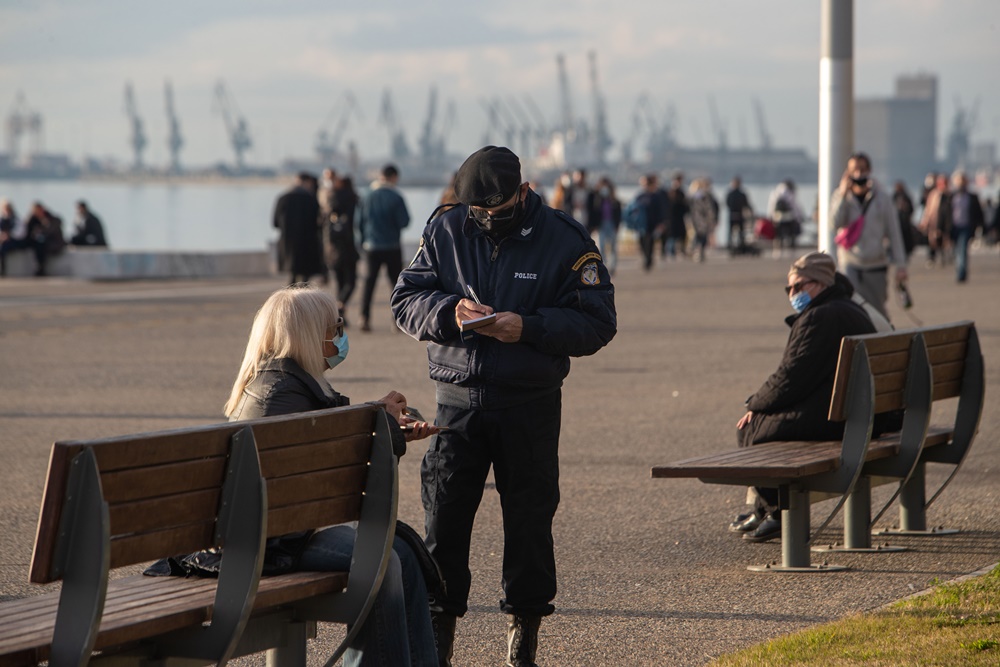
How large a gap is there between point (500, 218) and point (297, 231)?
38.7ft

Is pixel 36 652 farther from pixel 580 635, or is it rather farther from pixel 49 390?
pixel 49 390

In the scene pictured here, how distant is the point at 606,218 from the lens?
2577cm

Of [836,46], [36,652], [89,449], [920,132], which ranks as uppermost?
[836,46]

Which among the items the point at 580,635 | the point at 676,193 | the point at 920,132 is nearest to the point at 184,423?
the point at 580,635

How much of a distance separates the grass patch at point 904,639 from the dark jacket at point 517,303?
3.30ft

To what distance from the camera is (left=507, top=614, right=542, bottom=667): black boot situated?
4.31m

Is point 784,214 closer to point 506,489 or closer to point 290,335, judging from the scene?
point 506,489

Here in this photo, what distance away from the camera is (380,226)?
14734 millimetres

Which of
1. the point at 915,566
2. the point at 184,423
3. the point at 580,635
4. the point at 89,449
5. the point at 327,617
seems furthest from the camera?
the point at 184,423

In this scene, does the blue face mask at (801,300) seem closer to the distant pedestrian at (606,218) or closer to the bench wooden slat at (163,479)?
the bench wooden slat at (163,479)

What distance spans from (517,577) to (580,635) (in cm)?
49

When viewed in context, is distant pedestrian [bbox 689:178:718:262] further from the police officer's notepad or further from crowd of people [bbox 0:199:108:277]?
the police officer's notepad

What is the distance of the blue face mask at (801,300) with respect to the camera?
618 cm

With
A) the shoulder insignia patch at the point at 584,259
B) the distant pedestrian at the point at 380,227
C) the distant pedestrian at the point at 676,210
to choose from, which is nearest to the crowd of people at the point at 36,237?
the distant pedestrian at the point at 676,210
